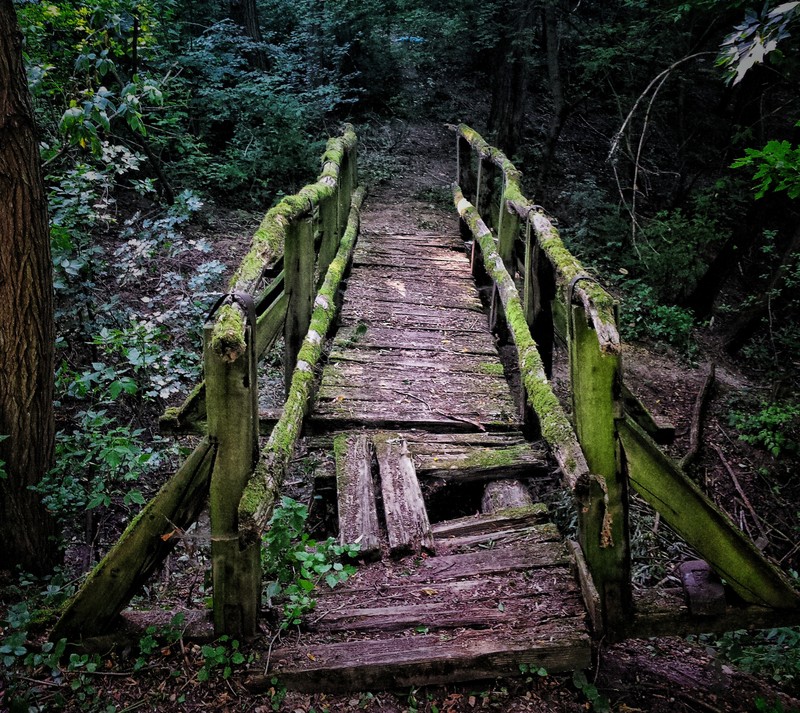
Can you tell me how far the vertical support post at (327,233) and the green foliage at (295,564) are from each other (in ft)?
11.7

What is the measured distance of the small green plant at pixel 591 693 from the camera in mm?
2354

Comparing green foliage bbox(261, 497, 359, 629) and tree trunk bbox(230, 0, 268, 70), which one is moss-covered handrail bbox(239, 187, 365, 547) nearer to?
green foliage bbox(261, 497, 359, 629)

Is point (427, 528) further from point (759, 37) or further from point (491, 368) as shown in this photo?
point (759, 37)

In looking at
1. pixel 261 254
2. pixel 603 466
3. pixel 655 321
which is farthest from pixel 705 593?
pixel 655 321

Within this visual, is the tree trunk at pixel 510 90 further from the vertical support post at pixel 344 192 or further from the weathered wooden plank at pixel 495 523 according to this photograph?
the weathered wooden plank at pixel 495 523

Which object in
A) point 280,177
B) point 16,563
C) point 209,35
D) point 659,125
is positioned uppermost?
point 209,35

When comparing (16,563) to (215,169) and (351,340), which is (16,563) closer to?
(351,340)

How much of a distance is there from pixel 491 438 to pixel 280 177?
8.82 metres

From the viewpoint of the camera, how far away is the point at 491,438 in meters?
4.31

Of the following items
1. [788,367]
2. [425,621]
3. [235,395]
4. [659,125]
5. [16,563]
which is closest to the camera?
[235,395]

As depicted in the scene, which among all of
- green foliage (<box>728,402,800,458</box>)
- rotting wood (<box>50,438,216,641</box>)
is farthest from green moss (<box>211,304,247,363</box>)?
green foliage (<box>728,402,800,458</box>)

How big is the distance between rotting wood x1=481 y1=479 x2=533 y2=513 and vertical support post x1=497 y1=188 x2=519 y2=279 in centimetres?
272

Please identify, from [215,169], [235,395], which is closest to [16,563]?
[235,395]

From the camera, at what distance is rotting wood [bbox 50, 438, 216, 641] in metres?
2.32
